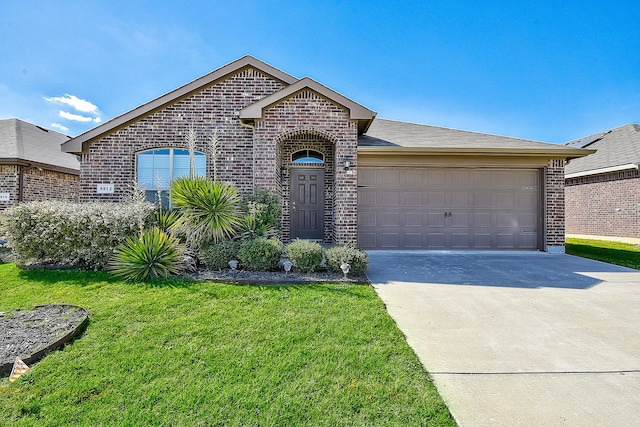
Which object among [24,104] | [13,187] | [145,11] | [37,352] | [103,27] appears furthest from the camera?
[24,104]

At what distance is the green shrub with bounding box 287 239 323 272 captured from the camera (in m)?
5.75

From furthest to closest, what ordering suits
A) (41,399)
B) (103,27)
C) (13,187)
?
(13,187) → (103,27) → (41,399)

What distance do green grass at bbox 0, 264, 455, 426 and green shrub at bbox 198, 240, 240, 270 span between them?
1.51m

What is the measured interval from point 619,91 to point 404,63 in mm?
10538

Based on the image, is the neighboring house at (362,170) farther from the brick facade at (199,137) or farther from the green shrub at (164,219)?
the green shrub at (164,219)

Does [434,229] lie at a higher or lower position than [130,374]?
higher

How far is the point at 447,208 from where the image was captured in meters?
9.33

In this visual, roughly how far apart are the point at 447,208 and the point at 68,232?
9.43m

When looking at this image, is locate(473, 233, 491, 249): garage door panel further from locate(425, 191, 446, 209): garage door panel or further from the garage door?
locate(425, 191, 446, 209): garage door panel

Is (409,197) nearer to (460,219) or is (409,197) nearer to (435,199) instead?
(435,199)

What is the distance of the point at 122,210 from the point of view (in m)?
6.11

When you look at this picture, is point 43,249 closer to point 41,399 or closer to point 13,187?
point 41,399

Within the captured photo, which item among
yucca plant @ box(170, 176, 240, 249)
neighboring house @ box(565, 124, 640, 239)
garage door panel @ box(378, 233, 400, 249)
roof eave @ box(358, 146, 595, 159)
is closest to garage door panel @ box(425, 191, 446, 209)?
roof eave @ box(358, 146, 595, 159)

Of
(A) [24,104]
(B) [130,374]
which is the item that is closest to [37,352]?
(B) [130,374]
